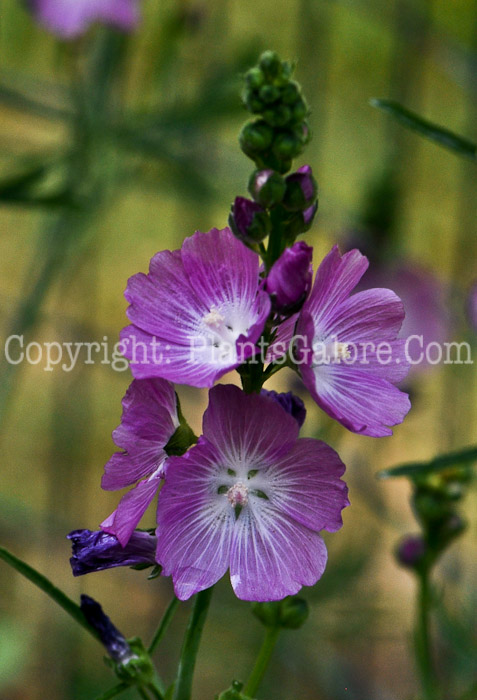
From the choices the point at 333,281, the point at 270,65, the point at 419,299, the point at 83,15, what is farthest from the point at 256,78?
the point at 419,299

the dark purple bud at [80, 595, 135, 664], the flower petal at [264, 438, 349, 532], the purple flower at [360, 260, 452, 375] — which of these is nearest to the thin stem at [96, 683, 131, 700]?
the dark purple bud at [80, 595, 135, 664]

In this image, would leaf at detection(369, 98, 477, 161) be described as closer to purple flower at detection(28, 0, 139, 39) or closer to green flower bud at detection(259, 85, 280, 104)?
green flower bud at detection(259, 85, 280, 104)

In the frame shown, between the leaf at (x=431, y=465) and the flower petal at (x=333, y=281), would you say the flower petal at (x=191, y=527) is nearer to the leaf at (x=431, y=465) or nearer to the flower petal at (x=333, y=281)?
the flower petal at (x=333, y=281)

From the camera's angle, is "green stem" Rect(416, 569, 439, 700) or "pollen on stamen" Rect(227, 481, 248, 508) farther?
"green stem" Rect(416, 569, 439, 700)

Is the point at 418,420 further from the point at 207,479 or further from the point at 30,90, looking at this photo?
the point at 207,479

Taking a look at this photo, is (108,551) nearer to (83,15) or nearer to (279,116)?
(279,116)
